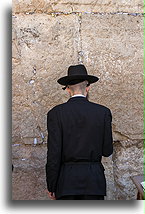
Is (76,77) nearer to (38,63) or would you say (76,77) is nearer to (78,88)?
(78,88)

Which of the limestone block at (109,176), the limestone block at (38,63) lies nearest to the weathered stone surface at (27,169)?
the limestone block at (38,63)

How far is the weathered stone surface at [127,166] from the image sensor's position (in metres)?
3.51

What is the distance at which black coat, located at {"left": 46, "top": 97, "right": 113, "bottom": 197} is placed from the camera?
2.54 m

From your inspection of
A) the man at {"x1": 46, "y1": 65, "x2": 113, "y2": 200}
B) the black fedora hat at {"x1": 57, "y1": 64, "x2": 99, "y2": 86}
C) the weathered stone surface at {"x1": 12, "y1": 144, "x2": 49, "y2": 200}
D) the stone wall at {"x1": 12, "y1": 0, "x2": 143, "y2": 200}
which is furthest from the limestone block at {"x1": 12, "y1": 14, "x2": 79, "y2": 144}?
the man at {"x1": 46, "y1": 65, "x2": 113, "y2": 200}

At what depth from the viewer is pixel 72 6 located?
3.40m

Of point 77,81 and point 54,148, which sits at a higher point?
point 77,81

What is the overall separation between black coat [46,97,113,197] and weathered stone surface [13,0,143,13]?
4.32 feet

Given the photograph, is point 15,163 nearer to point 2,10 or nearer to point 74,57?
point 74,57

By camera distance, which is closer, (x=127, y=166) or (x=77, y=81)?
(x=77, y=81)

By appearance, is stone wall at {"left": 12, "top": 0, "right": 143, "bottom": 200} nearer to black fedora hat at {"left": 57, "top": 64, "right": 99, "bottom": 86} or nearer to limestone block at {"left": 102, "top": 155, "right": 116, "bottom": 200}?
limestone block at {"left": 102, "top": 155, "right": 116, "bottom": 200}

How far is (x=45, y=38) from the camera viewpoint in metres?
3.37

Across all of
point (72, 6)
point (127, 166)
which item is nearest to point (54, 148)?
point (127, 166)

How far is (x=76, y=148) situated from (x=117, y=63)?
1.31 metres

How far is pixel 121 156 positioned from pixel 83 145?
3.65 feet
